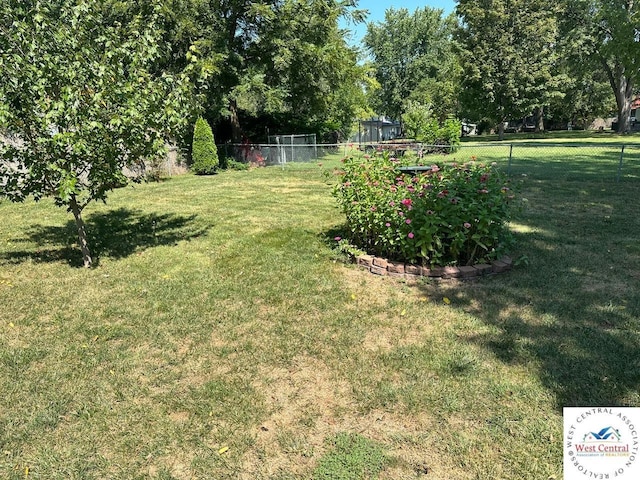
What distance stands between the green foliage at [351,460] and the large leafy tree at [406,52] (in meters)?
43.4

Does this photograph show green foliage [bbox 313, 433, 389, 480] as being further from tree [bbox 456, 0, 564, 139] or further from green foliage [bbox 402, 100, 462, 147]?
tree [bbox 456, 0, 564, 139]

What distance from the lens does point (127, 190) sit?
1068cm

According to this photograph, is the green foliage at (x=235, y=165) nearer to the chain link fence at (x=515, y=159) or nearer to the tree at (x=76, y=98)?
the chain link fence at (x=515, y=159)

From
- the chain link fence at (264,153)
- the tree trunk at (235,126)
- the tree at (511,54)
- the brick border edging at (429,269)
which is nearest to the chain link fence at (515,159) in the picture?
the chain link fence at (264,153)

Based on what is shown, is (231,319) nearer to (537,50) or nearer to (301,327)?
(301,327)

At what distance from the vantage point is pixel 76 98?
414cm

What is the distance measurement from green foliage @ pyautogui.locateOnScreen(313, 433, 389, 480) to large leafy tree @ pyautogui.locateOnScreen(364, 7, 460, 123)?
43441 millimetres

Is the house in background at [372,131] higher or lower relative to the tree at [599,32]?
lower

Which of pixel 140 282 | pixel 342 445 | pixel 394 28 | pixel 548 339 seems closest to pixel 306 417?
pixel 342 445

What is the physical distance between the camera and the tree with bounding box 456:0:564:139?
95.6 feet

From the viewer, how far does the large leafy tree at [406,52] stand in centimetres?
4325

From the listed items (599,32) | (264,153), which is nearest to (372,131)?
(599,32)

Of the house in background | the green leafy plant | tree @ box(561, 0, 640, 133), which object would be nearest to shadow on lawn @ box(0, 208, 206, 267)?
the green leafy plant

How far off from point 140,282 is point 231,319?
147 cm
